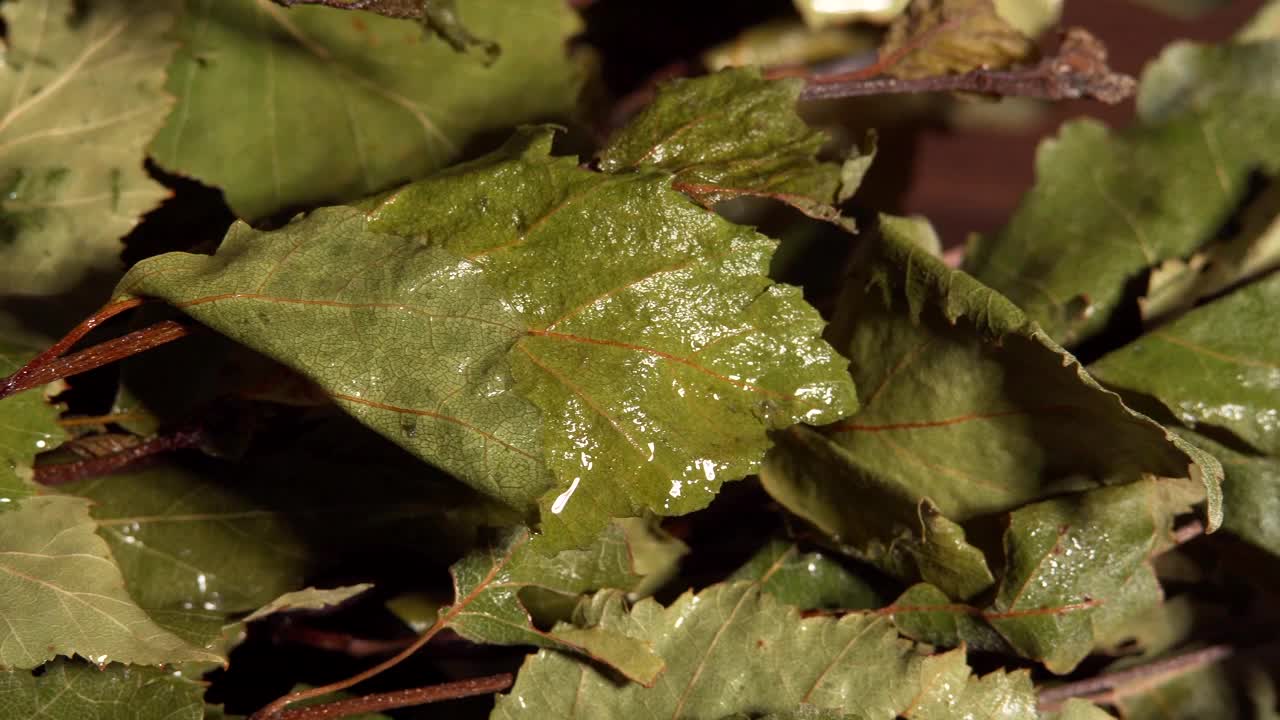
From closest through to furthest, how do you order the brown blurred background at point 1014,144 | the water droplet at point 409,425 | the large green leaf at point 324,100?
the water droplet at point 409,425 → the large green leaf at point 324,100 → the brown blurred background at point 1014,144

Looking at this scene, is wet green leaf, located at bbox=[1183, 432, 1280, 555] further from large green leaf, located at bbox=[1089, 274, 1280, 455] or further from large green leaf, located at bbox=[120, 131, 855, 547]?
large green leaf, located at bbox=[120, 131, 855, 547]

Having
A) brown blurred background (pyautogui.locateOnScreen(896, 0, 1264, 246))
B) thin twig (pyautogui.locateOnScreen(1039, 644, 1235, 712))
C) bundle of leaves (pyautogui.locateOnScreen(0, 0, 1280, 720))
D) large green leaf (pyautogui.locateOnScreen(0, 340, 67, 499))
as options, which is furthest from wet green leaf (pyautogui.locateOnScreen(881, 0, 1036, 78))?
brown blurred background (pyautogui.locateOnScreen(896, 0, 1264, 246))

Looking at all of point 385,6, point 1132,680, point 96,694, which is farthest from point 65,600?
point 1132,680

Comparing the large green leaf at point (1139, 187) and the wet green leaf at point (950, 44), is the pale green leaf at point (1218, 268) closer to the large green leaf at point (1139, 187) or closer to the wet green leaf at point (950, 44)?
the large green leaf at point (1139, 187)

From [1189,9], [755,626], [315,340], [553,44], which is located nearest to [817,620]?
[755,626]

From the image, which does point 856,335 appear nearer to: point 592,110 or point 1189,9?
point 592,110

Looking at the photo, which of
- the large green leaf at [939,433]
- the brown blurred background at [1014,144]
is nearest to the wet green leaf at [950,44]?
the large green leaf at [939,433]
